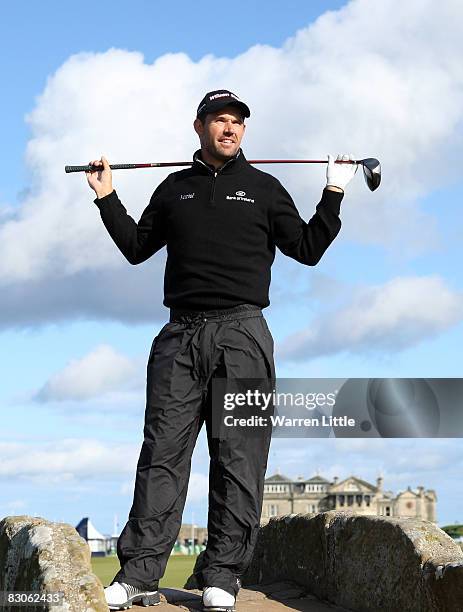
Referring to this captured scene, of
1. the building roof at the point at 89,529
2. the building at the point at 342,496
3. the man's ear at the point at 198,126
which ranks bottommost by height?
the man's ear at the point at 198,126

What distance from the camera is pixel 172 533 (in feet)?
20.6

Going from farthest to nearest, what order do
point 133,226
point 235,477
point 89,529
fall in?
1. point 89,529
2. point 133,226
3. point 235,477

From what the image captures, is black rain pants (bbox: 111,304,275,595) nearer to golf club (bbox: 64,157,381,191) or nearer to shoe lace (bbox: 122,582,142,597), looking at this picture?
shoe lace (bbox: 122,582,142,597)

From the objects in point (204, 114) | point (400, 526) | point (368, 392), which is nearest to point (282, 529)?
point (368, 392)

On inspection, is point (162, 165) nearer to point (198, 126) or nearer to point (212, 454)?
point (198, 126)

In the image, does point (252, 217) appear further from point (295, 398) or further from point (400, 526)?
point (400, 526)

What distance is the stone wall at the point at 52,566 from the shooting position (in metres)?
5.03

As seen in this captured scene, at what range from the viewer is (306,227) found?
6.45 meters

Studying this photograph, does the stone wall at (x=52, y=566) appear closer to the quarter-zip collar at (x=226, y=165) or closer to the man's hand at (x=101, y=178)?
the man's hand at (x=101, y=178)

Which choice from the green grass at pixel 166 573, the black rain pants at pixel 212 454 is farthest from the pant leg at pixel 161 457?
the green grass at pixel 166 573

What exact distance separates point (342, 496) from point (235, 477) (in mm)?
150745

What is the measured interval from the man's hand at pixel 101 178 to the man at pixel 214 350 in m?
0.38

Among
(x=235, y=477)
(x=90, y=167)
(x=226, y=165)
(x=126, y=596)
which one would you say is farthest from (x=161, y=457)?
(x=90, y=167)

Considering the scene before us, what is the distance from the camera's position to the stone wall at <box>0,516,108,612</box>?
16.5ft
